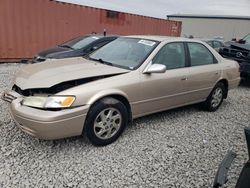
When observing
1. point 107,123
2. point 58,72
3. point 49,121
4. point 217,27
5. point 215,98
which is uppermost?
point 58,72

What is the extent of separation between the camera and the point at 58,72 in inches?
141

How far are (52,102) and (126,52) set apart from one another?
66.8 inches

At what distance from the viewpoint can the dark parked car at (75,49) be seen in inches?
301

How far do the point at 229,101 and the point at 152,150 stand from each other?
11.9ft

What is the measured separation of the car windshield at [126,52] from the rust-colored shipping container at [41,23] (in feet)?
23.0

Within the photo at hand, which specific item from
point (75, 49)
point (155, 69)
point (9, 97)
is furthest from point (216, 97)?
point (75, 49)

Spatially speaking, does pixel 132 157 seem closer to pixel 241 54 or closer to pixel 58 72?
pixel 58 72

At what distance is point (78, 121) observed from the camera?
3.27m

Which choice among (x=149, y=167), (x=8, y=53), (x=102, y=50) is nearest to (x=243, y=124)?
(x=149, y=167)

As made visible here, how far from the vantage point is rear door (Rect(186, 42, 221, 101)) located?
479cm

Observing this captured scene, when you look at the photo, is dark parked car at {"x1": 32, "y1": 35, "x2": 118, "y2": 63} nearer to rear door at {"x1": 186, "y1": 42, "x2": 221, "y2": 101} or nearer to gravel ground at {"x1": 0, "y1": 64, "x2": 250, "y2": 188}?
rear door at {"x1": 186, "y1": 42, "x2": 221, "y2": 101}

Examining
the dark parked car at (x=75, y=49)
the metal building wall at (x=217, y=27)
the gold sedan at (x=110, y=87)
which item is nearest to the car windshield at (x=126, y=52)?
the gold sedan at (x=110, y=87)

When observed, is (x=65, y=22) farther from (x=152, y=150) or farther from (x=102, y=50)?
(x=152, y=150)

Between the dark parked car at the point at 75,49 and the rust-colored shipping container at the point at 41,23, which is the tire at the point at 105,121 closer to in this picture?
the dark parked car at the point at 75,49
